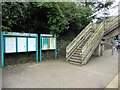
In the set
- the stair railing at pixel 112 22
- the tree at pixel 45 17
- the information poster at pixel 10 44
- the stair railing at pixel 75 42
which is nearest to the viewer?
the information poster at pixel 10 44

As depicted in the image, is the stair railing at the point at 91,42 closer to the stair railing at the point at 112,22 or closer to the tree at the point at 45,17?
the stair railing at the point at 112,22

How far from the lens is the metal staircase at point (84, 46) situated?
28.1 feet

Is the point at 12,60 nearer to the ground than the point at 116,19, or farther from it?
nearer to the ground

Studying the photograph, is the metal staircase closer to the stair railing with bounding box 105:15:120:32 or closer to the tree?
the stair railing with bounding box 105:15:120:32

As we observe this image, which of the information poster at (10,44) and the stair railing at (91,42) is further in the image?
the stair railing at (91,42)

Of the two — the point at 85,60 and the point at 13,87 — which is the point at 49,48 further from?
the point at 13,87

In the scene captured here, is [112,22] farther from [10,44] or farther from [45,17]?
[10,44]

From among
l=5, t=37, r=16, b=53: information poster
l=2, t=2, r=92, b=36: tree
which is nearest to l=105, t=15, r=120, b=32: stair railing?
l=2, t=2, r=92, b=36: tree

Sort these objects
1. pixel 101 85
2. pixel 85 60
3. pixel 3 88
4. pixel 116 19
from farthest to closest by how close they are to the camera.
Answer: pixel 116 19 < pixel 85 60 < pixel 101 85 < pixel 3 88

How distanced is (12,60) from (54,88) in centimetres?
422

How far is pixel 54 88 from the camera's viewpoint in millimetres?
4430

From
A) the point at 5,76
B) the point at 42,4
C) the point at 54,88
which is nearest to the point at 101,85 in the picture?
the point at 54,88

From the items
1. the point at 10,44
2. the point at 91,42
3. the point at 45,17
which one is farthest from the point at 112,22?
the point at 10,44

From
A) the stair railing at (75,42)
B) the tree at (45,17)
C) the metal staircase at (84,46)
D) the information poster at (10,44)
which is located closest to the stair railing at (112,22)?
the metal staircase at (84,46)
